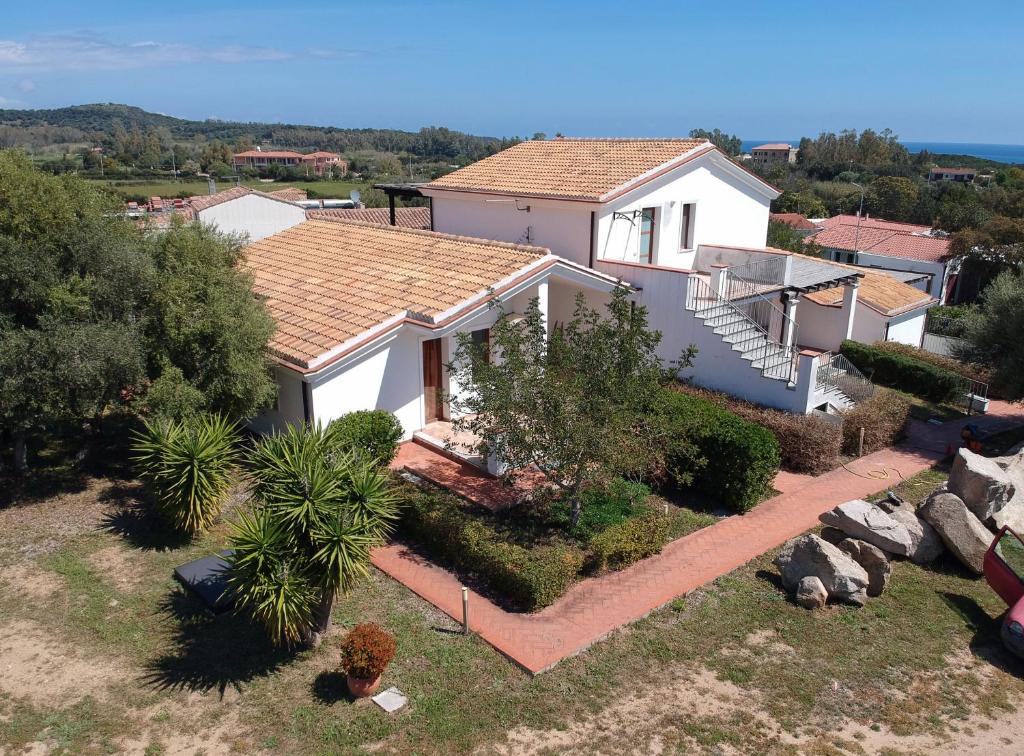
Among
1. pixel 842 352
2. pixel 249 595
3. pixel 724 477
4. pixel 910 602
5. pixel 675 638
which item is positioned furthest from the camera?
pixel 842 352

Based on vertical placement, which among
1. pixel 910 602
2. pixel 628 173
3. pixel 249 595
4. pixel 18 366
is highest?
pixel 628 173

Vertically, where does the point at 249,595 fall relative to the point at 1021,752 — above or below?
above

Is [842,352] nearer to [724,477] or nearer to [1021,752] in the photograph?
[724,477]

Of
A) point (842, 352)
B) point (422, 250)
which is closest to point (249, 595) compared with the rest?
point (422, 250)

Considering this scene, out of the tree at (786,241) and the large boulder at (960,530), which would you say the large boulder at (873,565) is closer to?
the large boulder at (960,530)

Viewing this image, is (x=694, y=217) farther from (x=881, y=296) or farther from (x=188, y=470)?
(x=188, y=470)
